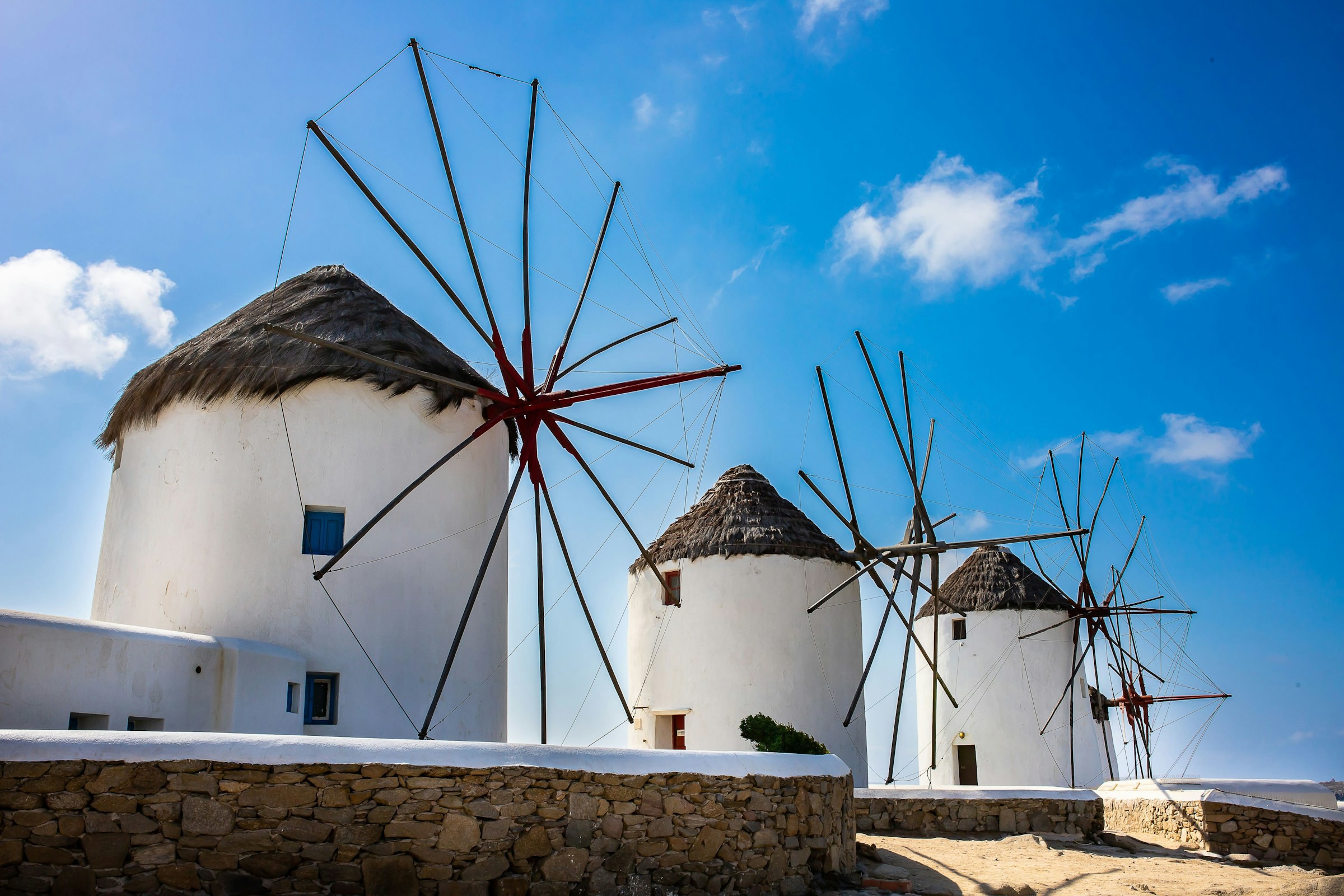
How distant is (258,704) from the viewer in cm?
1070

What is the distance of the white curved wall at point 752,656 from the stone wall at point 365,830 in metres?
7.94

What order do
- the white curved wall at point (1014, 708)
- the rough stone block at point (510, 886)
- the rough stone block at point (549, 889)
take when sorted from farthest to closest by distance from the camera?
the white curved wall at point (1014, 708) → the rough stone block at point (549, 889) → the rough stone block at point (510, 886)

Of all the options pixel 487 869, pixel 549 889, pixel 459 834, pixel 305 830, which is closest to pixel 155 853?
pixel 305 830

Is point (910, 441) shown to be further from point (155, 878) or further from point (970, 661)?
point (155, 878)

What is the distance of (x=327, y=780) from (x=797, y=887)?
15.6ft

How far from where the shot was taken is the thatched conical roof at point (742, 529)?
18250 millimetres

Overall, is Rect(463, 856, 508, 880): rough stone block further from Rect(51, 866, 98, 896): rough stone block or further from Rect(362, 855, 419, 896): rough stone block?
Rect(51, 866, 98, 896): rough stone block

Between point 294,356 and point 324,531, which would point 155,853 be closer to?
point 324,531

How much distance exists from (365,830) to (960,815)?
10706mm

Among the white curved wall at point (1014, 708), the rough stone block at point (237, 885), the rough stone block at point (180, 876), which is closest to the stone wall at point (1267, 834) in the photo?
the white curved wall at point (1014, 708)

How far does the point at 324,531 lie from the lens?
1236 cm

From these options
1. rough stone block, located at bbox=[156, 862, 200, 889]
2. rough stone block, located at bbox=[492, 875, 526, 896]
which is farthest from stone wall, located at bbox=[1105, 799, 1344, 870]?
rough stone block, located at bbox=[156, 862, 200, 889]

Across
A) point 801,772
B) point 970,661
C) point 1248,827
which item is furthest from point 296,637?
point 970,661

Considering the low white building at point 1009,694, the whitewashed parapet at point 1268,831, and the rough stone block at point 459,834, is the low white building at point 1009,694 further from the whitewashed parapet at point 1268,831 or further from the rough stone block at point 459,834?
the rough stone block at point 459,834
